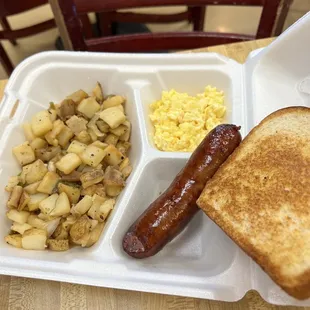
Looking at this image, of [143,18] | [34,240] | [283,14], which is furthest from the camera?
[143,18]

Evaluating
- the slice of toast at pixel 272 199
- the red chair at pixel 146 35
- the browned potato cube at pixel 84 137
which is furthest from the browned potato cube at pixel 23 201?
the red chair at pixel 146 35

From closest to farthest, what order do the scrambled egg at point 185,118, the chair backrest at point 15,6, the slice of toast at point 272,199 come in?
the slice of toast at point 272,199 < the scrambled egg at point 185,118 < the chair backrest at point 15,6

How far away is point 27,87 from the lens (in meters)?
1.92

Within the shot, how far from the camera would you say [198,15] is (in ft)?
9.75

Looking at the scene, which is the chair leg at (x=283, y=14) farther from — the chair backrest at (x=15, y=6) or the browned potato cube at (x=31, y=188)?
the chair backrest at (x=15, y=6)

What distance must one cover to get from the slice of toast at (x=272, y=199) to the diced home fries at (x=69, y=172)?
0.50m

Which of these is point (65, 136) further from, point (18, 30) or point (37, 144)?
point (18, 30)

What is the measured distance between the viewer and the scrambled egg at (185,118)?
5.67ft

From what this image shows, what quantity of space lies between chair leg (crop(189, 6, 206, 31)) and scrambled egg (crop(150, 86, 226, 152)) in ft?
4.39

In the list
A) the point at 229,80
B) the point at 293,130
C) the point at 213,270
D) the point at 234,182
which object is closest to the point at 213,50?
the point at 229,80

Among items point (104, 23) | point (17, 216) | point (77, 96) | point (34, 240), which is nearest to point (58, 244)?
point (34, 240)

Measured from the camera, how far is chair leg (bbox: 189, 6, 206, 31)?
9.61 feet

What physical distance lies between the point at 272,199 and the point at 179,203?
13.3 inches

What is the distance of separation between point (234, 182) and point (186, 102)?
60 cm
